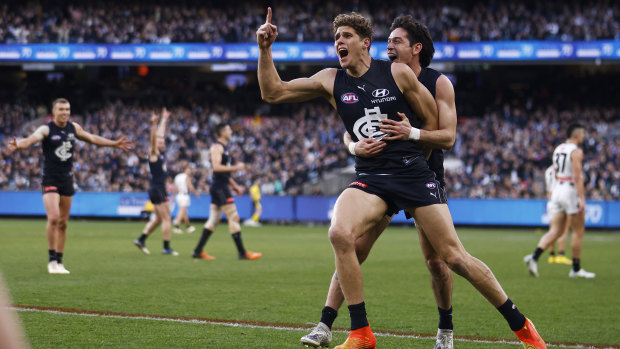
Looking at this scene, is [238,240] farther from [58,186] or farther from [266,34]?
[266,34]

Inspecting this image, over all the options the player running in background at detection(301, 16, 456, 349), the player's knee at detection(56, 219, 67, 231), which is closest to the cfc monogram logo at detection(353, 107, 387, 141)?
the player running in background at detection(301, 16, 456, 349)

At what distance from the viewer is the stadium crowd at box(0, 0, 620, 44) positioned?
122ft

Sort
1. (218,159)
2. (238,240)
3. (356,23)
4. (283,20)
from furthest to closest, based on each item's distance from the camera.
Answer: (283,20) < (238,240) < (218,159) < (356,23)

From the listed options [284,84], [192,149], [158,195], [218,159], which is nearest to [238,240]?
[218,159]

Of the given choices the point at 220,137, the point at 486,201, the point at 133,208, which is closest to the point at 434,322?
the point at 220,137

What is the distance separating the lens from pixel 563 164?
45.2ft

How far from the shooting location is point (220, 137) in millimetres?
15172

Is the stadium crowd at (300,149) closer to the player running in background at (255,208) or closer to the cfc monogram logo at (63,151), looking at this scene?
the player running in background at (255,208)

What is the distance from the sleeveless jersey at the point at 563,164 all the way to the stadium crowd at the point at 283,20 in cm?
2394

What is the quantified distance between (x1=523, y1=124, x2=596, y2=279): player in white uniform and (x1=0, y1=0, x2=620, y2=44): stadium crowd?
2408cm

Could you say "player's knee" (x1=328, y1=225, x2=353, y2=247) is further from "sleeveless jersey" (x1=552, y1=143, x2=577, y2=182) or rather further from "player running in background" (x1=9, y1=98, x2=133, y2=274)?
"sleeveless jersey" (x1=552, y1=143, x2=577, y2=182)

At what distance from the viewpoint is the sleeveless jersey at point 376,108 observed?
582 centimetres

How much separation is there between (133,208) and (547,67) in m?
22.4

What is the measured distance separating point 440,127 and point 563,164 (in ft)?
27.8
